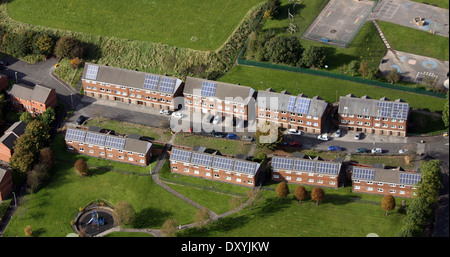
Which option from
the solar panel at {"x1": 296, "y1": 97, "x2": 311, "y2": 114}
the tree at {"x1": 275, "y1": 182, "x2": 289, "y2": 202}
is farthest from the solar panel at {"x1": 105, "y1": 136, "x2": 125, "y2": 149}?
the solar panel at {"x1": 296, "y1": 97, "x2": 311, "y2": 114}

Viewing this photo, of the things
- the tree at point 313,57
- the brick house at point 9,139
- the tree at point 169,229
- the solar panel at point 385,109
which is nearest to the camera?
the tree at point 169,229

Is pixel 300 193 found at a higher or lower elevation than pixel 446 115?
lower

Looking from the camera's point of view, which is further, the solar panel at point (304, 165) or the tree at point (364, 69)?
the tree at point (364, 69)

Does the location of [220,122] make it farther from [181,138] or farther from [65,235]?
[65,235]

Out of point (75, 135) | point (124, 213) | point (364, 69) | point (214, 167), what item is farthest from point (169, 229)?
point (364, 69)

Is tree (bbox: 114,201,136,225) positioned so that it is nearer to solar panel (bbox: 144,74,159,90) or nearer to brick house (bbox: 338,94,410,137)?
solar panel (bbox: 144,74,159,90)

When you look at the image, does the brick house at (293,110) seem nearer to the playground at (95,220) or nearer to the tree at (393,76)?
the tree at (393,76)

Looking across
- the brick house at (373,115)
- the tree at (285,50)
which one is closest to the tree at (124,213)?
the brick house at (373,115)

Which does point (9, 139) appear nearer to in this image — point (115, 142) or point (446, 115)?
point (115, 142)
